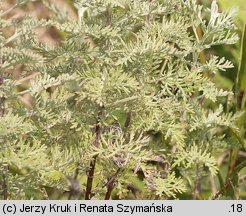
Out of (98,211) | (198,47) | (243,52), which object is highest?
(243,52)

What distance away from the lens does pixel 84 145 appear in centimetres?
90

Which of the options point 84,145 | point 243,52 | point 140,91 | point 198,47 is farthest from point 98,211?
point 243,52

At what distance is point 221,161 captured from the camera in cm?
154

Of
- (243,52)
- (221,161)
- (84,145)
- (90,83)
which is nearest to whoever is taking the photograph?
(90,83)

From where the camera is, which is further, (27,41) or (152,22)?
(152,22)

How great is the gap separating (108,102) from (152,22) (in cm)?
18

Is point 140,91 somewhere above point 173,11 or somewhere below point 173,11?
below

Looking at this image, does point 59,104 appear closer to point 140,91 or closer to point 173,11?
point 140,91

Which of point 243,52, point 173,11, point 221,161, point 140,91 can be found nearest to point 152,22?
point 173,11

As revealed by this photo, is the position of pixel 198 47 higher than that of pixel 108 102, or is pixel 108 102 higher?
pixel 198 47

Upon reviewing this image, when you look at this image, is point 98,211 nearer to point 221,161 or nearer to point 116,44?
point 116,44

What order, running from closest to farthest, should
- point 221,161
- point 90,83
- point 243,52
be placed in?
point 90,83, point 243,52, point 221,161

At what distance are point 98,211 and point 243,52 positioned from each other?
1.68 ft

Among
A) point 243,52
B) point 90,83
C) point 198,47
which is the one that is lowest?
point 90,83
